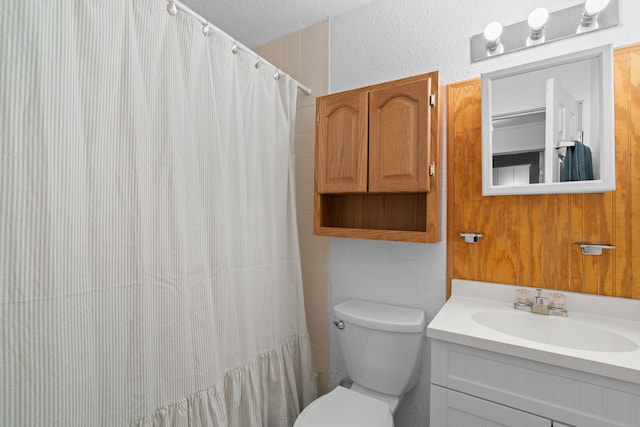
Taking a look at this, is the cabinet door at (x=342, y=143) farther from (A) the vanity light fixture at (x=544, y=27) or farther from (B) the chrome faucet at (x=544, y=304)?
(B) the chrome faucet at (x=544, y=304)

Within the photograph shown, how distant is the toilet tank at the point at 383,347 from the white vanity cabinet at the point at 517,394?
29 centimetres

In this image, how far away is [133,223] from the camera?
98 centimetres

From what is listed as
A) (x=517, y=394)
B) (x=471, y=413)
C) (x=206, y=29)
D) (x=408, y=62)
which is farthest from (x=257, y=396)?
(x=408, y=62)

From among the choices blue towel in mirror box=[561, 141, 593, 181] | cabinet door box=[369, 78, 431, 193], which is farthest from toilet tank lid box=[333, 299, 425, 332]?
blue towel in mirror box=[561, 141, 593, 181]

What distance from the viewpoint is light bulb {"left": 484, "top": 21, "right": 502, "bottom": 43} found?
1.28 metres

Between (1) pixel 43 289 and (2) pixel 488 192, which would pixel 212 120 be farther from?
(2) pixel 488 192

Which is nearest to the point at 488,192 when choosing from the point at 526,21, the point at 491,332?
the point at 491,332

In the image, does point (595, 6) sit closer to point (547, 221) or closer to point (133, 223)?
point (547, 221)

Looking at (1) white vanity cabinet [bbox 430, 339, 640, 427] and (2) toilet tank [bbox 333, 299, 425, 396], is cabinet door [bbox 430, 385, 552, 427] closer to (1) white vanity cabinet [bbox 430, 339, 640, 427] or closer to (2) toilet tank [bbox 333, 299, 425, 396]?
(1) white vanity cabinet [bbox 430, 339, 640, 427]

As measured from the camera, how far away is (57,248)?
814 millimetres

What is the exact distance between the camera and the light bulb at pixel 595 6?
43.9 inches

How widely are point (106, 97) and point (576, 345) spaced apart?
5.83 ft

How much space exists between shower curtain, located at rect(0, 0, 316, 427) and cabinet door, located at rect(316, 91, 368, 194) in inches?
11.0

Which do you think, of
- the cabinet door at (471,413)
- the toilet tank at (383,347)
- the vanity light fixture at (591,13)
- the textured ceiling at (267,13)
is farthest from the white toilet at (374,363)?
the textured ceiling at (267,13)
